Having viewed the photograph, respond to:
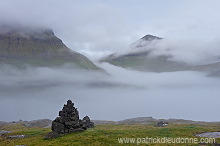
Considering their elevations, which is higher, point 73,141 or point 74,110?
point 74,110

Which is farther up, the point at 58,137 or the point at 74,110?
the point at 74,110

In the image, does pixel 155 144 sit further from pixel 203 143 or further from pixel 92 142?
pixel 92 142

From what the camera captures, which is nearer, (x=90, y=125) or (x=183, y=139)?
(x=183, y=139)

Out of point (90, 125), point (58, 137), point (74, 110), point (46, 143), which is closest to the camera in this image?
point (46, 143)

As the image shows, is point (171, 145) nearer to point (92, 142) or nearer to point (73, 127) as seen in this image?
point (92, 142)

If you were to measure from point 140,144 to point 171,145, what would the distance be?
6082mm

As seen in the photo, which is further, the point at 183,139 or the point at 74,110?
the point at 74,110

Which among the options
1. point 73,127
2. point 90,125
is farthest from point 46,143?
point 90,125

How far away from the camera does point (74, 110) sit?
62719 mm

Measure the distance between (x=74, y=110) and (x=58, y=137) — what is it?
12943mm

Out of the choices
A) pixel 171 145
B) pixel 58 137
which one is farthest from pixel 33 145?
pixel 171 145

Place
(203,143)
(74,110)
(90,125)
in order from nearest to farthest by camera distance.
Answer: (203,143)
(74,110)
(90,125)

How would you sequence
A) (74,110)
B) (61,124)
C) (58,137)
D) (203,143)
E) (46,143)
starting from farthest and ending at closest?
(74,110), (61,124), (58,137), (46,143), (203,143)

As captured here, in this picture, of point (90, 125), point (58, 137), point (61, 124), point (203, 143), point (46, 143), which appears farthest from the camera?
point (90, 125)
